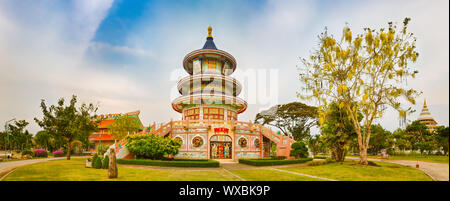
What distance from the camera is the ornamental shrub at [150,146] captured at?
77.4ft

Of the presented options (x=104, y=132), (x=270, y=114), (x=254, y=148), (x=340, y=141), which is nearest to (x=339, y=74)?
(x=340, y=141)

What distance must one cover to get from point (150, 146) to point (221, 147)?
991 centimetres

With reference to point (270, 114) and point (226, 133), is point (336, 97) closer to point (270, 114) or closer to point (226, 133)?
point (226, 133)

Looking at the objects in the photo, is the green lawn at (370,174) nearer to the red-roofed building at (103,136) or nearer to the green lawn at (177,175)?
the green lawn at (177,175)

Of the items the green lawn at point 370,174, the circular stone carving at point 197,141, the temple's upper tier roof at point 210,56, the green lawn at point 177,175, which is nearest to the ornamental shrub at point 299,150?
the green lawn at point 370,174

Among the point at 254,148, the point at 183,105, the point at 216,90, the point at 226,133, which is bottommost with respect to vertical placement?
the point at 254,148

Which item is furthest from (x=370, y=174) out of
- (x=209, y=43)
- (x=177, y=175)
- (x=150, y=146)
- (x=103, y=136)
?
(x=103, y=136)

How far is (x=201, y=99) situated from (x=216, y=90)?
3.39 m

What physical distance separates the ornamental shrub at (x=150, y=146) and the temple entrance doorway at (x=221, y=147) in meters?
5.80

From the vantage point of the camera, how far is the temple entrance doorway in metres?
28.9

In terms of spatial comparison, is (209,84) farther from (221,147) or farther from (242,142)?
(242,142)

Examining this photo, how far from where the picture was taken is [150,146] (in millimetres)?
23703
